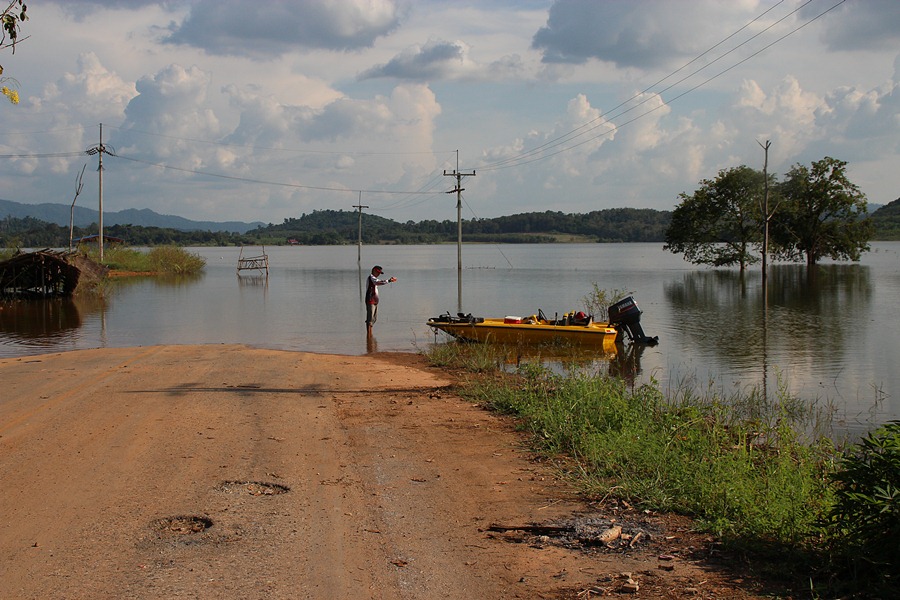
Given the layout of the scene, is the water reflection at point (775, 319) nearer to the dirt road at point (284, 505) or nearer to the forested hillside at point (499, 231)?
the dirt road at point (284, 505)

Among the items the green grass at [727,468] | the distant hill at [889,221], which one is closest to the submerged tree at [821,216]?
the green grass at [727,468]

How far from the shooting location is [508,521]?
586 centimetres

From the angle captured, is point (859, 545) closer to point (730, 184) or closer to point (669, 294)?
point (669, 294)

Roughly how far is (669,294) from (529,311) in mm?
12858

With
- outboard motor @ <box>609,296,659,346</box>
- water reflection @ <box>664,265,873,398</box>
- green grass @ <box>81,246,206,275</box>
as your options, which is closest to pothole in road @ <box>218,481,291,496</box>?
water reflection @ <box>664,265,873,398</box>

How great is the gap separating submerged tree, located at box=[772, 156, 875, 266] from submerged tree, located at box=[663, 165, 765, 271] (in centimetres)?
252

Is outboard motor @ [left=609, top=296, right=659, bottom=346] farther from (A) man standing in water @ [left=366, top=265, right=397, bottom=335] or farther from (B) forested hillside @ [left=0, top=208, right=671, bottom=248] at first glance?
(B) forested hillside @ [left=0, top=208, right=671, bottom=248]

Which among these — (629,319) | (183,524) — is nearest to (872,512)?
(183,524)

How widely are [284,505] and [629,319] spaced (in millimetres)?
16083

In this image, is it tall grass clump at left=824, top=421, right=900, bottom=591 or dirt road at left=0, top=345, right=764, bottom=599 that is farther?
dirt road at left=0, top=345, right=764, bottom=599

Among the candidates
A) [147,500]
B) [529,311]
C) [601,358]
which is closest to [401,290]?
[529,311]

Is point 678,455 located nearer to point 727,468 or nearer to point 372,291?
point 727,468

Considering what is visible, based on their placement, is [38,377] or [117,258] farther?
[117,258]

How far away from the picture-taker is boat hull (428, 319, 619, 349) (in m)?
19.5
